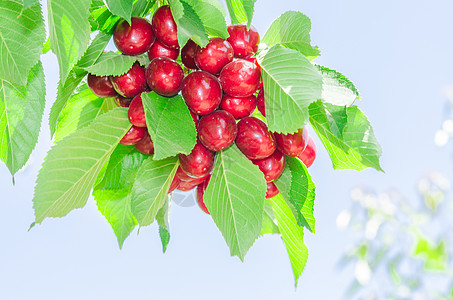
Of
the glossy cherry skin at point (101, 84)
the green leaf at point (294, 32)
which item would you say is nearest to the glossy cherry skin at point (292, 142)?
the green leaf at point (294, 32)

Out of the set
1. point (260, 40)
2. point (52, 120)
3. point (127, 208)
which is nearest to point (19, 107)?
point (52, 120)

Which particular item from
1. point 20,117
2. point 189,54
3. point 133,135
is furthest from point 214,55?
point 20,117

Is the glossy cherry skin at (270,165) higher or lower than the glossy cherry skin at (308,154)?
higher

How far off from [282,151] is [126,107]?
20 centimetres

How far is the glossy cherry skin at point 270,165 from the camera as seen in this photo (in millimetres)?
599

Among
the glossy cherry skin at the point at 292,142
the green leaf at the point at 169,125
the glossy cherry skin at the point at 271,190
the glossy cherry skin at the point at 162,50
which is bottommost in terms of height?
the glossy cherry skin at the point at 271,190

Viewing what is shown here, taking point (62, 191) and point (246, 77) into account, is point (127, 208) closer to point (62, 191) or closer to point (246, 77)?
point (62, 191)

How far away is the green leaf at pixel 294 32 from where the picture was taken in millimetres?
604

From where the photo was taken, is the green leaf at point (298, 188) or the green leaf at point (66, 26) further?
the green leaf at point (298, 188)

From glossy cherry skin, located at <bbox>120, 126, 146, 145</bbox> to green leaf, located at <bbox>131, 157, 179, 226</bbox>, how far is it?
0.03 metres

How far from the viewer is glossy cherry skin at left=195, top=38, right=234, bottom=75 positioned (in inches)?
21.8

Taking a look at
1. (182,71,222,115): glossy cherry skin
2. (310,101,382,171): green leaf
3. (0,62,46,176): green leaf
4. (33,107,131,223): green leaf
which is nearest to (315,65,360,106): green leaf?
(310,101,382,171): green leaf

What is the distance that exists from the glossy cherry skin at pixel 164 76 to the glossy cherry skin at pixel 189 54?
25 mm

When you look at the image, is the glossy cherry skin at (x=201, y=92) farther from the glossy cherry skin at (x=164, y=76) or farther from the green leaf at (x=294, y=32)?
the green leaf at (x=294, y=32)
